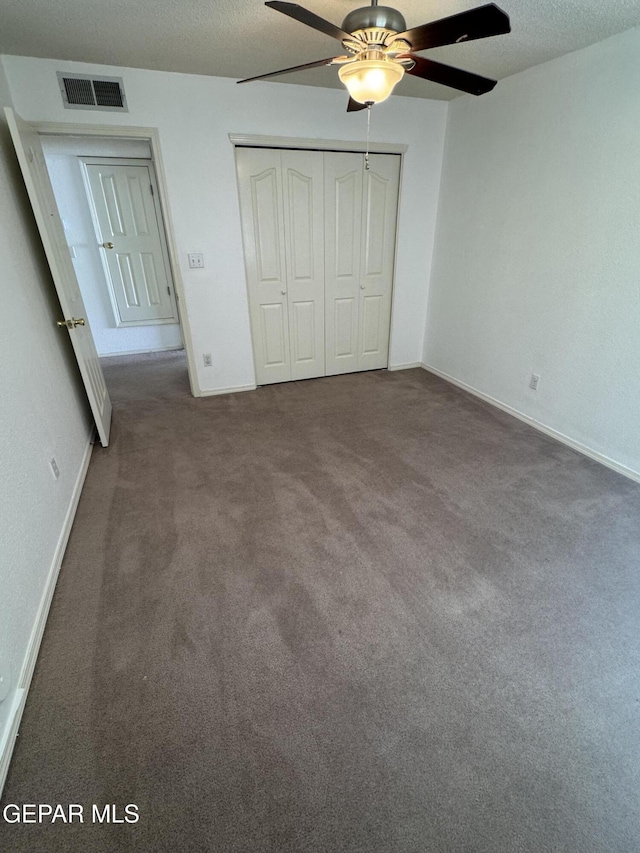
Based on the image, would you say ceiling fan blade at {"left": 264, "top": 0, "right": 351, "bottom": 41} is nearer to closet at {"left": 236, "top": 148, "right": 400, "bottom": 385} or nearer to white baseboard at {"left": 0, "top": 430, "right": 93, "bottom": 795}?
closet at {"left": 236, "top": 148, "right": 400, "bottom": 385}

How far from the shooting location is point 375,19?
1.33m

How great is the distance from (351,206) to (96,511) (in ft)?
10.5

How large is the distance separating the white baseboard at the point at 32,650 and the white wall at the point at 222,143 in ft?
6.16

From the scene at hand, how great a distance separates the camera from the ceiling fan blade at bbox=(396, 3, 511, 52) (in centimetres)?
113

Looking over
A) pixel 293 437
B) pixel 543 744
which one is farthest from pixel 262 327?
pixel 543 744

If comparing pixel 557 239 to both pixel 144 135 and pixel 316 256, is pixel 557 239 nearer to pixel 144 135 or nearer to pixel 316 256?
pixel 316 256

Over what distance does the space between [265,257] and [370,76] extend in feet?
6.92

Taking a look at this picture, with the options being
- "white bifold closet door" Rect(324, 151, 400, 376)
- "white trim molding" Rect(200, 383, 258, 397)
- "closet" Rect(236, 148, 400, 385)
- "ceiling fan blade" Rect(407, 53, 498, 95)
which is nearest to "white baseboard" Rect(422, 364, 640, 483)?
"white bifold closet door" Rect(324, 151, 400, 376)

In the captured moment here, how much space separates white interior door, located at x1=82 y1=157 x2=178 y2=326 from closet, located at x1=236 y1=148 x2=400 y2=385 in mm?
2046

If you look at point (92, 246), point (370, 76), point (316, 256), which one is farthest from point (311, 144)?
point (92, 246)

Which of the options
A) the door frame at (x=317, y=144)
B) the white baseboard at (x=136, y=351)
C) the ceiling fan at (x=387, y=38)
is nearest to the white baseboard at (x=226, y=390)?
the door frame at (x=317, y=144)

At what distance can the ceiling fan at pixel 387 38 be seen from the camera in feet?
4.01

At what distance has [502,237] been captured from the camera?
3113 millimetres

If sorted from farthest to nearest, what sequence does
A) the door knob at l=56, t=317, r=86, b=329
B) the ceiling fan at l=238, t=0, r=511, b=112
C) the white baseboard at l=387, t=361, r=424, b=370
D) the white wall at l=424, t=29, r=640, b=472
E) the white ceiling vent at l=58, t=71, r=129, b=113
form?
the white baseboard at l=387, t=361, r=424, b=370 < the white ceiling vent at l=58, t=71, r=129, b=113 < the door knob at l=56, t=317, r=86, b=329 < the white wall at l=424, t=29, r=640, b=472 < the ceiling fan at l=238, t=0, r=511, b=112
